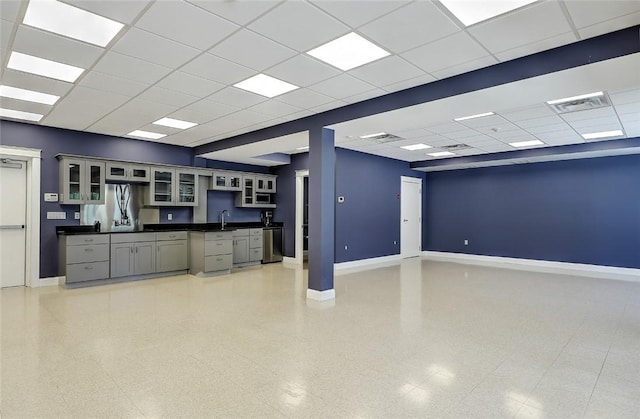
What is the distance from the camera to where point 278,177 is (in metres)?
8.97

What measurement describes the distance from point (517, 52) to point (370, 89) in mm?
1497

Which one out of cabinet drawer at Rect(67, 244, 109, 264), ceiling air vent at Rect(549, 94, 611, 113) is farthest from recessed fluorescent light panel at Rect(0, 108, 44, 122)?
ceiling air vent at Rect(549, 94, 611, 113)

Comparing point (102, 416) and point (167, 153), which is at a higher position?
point (167, 153)

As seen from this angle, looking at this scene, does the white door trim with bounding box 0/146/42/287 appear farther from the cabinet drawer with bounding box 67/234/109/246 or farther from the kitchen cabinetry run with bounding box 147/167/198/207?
the kitchen cabinetry run with bounding box 147/167/198/207

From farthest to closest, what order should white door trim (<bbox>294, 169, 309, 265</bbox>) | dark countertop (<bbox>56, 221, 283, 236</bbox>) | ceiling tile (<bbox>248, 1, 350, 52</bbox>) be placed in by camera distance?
white door trim (<bbox>294, 169, 309, 265</bbox>) → dark countertop (<bbox>56, 221, 283, 236</bbox>) → ceiling tile (<bbox>248, 1, 350, 52</bbox>)

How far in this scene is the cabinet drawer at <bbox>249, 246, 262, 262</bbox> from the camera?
777cm

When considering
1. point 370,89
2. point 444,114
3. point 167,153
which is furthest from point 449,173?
point 167,153

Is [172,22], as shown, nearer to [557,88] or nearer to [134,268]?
[557,88]

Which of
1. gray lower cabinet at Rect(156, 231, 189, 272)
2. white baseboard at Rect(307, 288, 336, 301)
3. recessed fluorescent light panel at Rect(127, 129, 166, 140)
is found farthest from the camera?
gray lower cabinet at Rect(156, 231, 189, 272)

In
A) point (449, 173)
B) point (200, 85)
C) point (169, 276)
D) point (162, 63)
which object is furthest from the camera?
point (449, 173)

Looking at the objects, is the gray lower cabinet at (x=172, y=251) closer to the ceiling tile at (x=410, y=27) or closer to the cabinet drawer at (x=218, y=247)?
the cabinet drawer at (x=218, y=247)

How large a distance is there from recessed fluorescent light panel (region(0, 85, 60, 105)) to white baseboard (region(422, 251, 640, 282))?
8.46 m

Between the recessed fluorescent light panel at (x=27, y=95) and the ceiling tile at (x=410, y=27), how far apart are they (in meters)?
4.03

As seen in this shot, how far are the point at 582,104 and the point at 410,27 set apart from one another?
10.7 ft
